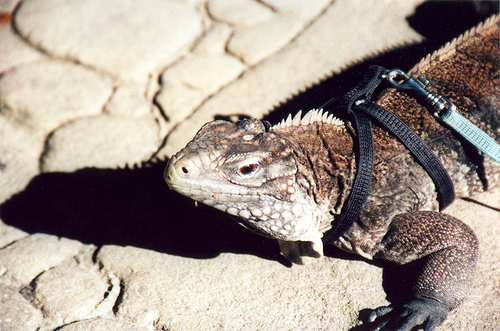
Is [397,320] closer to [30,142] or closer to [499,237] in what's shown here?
[499,237]

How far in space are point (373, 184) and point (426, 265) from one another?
632 mm

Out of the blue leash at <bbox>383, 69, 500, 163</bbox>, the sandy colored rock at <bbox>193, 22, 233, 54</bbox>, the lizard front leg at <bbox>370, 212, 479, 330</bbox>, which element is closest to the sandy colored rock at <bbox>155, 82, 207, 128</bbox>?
the sandy colored rock at <bbox>193, 22, 233, 54</bbox>

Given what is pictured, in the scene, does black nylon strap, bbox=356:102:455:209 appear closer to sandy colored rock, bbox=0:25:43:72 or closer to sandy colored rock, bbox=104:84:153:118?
sandy colored rock, bbox=104:84:153:118

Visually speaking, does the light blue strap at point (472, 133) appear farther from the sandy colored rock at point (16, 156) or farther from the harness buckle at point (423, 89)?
the sandy colored rock at point (16, 156)

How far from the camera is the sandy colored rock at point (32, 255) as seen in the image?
308 centimetres

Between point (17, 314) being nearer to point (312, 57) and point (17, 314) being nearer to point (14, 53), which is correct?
point (14, 53)

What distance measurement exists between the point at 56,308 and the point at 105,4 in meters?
4.04

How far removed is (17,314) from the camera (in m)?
2.78

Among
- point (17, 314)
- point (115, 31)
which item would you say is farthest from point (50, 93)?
point (17, 314)

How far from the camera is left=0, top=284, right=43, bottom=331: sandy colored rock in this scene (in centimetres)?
273

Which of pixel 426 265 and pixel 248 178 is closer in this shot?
pixel 248 178

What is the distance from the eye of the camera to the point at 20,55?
491 cm

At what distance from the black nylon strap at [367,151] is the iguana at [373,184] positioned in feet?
0.29

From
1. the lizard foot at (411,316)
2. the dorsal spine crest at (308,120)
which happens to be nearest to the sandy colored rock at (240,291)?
the lizard foot at (411,316)
